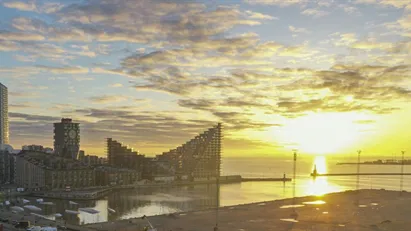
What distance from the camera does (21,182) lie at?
499ft

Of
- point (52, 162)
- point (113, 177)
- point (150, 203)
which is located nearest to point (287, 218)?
point (150, 203)

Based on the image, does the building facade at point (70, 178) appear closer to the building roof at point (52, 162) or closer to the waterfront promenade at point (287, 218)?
the building roof at point (52, 162)

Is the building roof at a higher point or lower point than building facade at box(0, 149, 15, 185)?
higher

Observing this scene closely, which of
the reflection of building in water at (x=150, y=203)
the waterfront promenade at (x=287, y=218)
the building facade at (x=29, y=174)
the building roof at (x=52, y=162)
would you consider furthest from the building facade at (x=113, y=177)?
the waterfront promenade at (x=287, y=218)

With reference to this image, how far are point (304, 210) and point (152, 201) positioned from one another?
49323 mm

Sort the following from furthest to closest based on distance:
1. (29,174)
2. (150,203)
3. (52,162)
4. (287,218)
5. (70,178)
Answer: (52,162) < (29,174) < (70,178) < (150,203) < (287,218)

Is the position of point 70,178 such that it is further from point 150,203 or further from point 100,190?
point 150,203

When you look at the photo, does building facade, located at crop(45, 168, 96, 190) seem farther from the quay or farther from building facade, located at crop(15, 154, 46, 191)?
the quay

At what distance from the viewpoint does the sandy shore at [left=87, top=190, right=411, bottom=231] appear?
197 feet

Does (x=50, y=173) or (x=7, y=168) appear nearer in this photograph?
(x=50, y=173)

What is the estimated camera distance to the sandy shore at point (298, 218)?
6000 centimetres

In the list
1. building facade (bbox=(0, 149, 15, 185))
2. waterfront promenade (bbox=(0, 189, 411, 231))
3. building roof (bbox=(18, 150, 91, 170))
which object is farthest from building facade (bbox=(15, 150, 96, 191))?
waterfront promenade (bbox=(0, 189, 411, 231))

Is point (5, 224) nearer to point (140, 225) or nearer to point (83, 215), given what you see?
point (140, 225)

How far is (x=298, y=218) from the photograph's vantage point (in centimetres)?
6969
